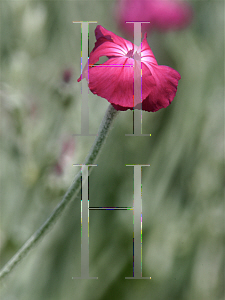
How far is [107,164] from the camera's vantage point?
0.25 meters

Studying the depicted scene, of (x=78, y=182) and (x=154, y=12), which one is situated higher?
(x=154, y=12)

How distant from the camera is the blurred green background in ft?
0.72

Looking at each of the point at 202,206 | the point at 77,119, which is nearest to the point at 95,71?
the point at 77,119

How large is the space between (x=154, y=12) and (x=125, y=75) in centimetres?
12

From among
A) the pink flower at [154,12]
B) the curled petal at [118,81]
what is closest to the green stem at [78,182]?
the curled petal at [118,81]

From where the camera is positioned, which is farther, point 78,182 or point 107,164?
point 107,164

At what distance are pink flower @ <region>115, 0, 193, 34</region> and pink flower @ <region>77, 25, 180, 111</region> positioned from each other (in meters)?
0.07

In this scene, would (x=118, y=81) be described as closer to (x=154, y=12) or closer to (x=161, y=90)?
(x=161, y=90)

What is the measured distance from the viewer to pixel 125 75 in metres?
0.14

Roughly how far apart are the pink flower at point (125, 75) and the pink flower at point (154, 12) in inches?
2.7

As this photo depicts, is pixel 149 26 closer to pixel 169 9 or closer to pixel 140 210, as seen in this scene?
pixel 169 9

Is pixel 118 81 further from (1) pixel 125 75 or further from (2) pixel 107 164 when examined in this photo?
(2) pixel 107 164

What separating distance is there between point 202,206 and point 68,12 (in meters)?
0.24

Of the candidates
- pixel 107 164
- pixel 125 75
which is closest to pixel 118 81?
pixel 125 75
